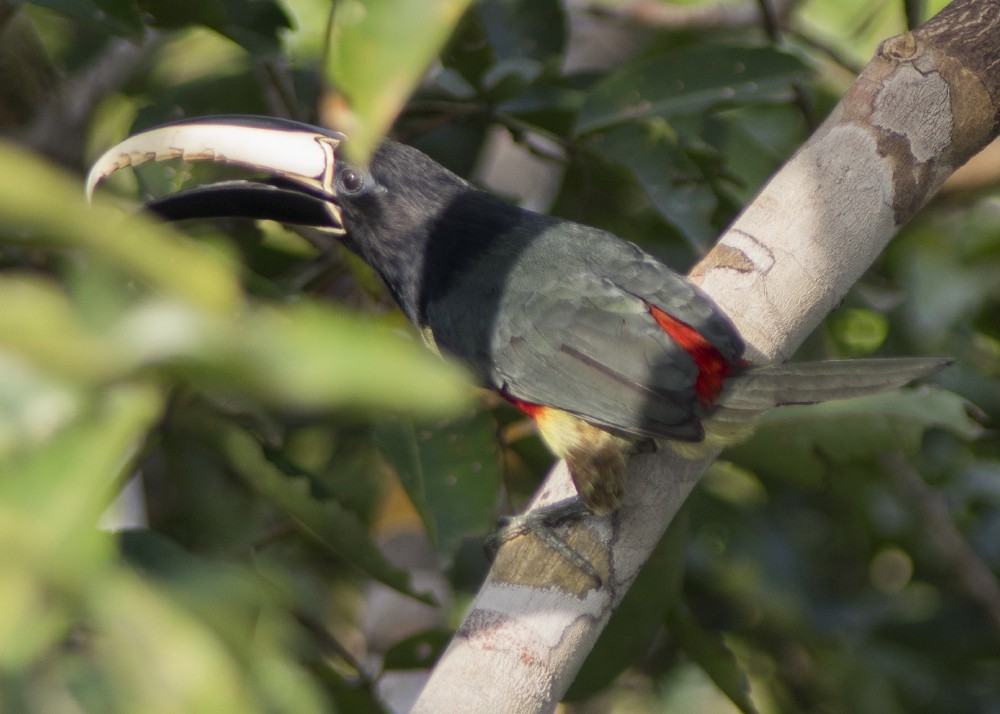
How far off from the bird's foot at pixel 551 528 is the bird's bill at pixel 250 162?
915mm

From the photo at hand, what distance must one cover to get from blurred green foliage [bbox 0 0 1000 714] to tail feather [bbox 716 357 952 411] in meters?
0.33

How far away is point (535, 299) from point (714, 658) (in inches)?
35.5

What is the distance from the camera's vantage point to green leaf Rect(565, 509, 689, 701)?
2283 millimetres

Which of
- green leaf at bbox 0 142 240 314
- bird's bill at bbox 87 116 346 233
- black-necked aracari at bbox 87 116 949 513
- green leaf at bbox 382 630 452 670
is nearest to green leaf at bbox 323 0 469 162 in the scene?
green leaf at bbox 0 142 240 314

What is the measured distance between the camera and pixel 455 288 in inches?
99.6

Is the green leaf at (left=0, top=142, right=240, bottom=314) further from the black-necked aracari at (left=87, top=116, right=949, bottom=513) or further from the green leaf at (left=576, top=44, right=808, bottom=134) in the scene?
the green leaf at (left=576, top=44, right=808, bottom=134)

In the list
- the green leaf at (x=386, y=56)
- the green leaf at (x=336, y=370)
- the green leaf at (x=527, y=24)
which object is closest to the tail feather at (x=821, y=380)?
the green leaf at (x=527, y=24)

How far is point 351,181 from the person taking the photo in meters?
2.62

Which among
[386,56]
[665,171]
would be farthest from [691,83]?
[386,56]

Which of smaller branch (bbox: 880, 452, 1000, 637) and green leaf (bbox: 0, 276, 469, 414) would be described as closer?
green leaf (bbox: 0, 276, 469, 414)

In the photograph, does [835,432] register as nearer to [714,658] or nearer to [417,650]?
[714,658]

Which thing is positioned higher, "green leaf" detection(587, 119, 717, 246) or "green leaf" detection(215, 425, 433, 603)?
"green leaf" detection(587, 119, 717, 246)

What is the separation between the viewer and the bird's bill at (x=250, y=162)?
2.41 m

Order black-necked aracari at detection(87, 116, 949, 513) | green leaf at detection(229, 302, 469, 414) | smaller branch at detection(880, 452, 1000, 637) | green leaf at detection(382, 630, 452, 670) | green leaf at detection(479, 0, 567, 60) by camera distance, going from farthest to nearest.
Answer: smaller branch at detection(880, 452, 1000, 637), green leaf at detection(479, 0, 567, 60), green leaf at detection(382, 630, 452, 670), black-necked aracari at detection(87, 116, 949, 513), green leaf at detection(229, 302, 469, 414)
